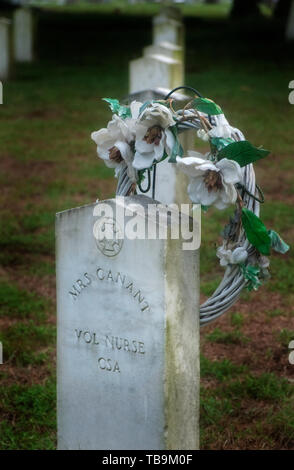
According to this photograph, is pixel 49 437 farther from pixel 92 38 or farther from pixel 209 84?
pixel 92 38

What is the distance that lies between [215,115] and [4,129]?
25.3 feet

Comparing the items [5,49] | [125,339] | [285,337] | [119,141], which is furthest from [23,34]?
[125,339]

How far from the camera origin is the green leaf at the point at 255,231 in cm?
300

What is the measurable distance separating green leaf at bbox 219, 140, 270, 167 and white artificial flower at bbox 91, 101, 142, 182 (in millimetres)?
383

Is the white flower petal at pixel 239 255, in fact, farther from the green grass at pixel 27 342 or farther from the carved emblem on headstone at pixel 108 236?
the green grass at pixel 27 342

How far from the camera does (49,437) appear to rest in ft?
12.4

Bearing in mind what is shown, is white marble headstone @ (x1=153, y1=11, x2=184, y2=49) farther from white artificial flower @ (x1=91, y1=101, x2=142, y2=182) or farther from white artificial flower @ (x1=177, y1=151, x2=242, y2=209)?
white artificial flower @ (x1=177, y1=151, x2=242, y2=209)

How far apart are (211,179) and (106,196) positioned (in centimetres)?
449

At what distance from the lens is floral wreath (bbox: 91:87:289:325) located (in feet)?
9.69

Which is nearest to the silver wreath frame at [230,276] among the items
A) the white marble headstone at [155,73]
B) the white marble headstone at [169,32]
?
the white marble headstone at [155,73]

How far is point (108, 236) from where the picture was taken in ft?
9.91

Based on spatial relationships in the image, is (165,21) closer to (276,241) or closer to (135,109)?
(135,109)

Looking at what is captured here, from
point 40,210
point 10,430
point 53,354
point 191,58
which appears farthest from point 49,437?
point 191,58

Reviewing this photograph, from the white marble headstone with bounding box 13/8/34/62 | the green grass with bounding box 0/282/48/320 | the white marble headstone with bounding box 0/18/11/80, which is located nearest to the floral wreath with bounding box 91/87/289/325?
the green grass with bounding box 0/282/48/320
